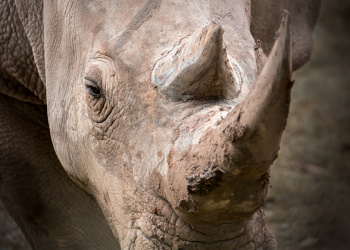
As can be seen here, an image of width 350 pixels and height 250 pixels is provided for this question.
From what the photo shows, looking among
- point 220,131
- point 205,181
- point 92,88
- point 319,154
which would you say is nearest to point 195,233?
point 205,181

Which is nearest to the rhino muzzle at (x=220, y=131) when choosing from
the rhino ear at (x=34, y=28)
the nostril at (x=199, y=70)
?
the nostril at (x=199, y=70)

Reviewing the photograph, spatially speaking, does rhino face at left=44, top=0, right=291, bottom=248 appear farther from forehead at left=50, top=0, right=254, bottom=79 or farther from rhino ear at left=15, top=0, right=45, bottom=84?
rhino ear at left=15, top=0, right=45, bottom=84

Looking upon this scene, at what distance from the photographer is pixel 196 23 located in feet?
5.57

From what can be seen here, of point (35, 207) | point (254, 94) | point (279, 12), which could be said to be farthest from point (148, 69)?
point (35, 207)

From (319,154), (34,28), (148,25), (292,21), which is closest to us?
(148,25)

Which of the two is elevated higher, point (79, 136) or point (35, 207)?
point (79, 136)

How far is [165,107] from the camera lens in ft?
5.06

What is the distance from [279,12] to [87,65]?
1141 millimetres

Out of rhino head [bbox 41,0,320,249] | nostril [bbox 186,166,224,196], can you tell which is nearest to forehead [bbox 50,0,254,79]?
rhino head [bbox 41,0,320,249]

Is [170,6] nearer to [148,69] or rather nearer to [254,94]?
[148,69]

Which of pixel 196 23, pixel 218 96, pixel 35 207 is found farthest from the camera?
pixel 35 207

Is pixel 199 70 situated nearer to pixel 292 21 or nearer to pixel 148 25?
pixel 148 25

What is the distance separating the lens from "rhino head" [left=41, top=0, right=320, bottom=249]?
1.29m

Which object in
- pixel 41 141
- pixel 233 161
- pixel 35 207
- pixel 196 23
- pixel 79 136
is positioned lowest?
pixel 35 207
